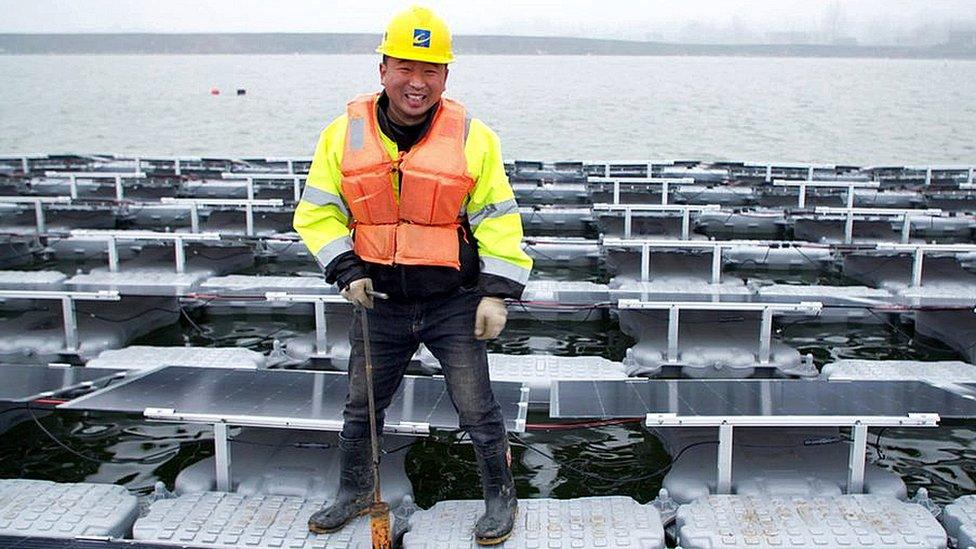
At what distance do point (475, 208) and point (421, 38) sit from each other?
77cm

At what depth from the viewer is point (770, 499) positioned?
4816 mm

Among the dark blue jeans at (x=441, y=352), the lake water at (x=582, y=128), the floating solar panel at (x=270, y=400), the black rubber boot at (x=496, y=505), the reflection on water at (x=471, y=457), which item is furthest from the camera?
the lake water at (x=582, y=128)

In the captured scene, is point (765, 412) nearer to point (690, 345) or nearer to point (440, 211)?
point (440, 211)

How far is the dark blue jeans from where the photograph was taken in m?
3.91

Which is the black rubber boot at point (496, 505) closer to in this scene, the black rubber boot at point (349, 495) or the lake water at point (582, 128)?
the black rubber boot at point (349, 495)

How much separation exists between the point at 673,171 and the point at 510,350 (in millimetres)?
12585

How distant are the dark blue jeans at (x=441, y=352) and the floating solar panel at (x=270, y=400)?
2.82 ft

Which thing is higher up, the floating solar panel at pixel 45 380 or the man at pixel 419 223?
the man at pixel 419 223

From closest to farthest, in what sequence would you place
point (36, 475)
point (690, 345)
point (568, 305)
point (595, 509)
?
point (595, 509) → point (36, 475) → point (690, 345) → point (568, 305)

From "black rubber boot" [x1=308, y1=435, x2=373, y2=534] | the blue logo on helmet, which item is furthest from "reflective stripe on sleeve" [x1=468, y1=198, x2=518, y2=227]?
"black rubber boot" [x1=308, y1=435, x2=373, y2=534]

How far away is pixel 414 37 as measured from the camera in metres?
3.48

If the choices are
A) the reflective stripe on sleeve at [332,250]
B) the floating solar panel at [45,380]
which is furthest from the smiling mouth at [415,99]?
the floating solar panel at [45,380]

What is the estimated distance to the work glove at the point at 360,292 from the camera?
12.1ft

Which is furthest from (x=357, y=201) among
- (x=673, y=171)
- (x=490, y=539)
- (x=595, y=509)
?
(x=673, y=171)
